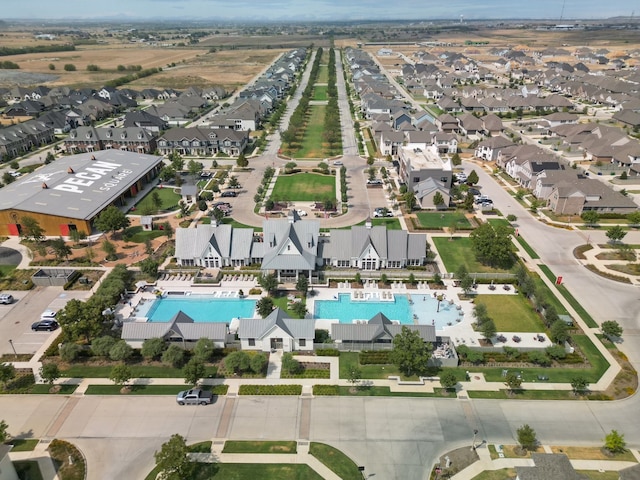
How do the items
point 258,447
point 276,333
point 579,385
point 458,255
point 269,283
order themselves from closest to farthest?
point 258,447, point 579,385, point 276,333, point 269,283, point 458,255

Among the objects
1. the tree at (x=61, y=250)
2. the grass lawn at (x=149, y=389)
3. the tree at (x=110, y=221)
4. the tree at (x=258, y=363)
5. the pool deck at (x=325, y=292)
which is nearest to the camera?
the grass lawn at (x=149, y=389)

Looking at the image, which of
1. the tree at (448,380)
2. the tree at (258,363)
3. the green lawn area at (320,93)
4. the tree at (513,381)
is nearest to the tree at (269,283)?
the tree at (258,363)

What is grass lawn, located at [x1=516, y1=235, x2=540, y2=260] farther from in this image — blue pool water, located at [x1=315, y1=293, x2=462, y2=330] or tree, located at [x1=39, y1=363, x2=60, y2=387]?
tree, located at [x1=39, y1=363, x2=60, y2=387]

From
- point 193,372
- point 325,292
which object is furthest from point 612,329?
point 193,372

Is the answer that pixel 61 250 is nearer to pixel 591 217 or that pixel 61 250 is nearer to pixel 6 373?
pixel 6 373

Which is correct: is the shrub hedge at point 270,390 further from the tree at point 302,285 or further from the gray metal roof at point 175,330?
the tree at point 302,285
